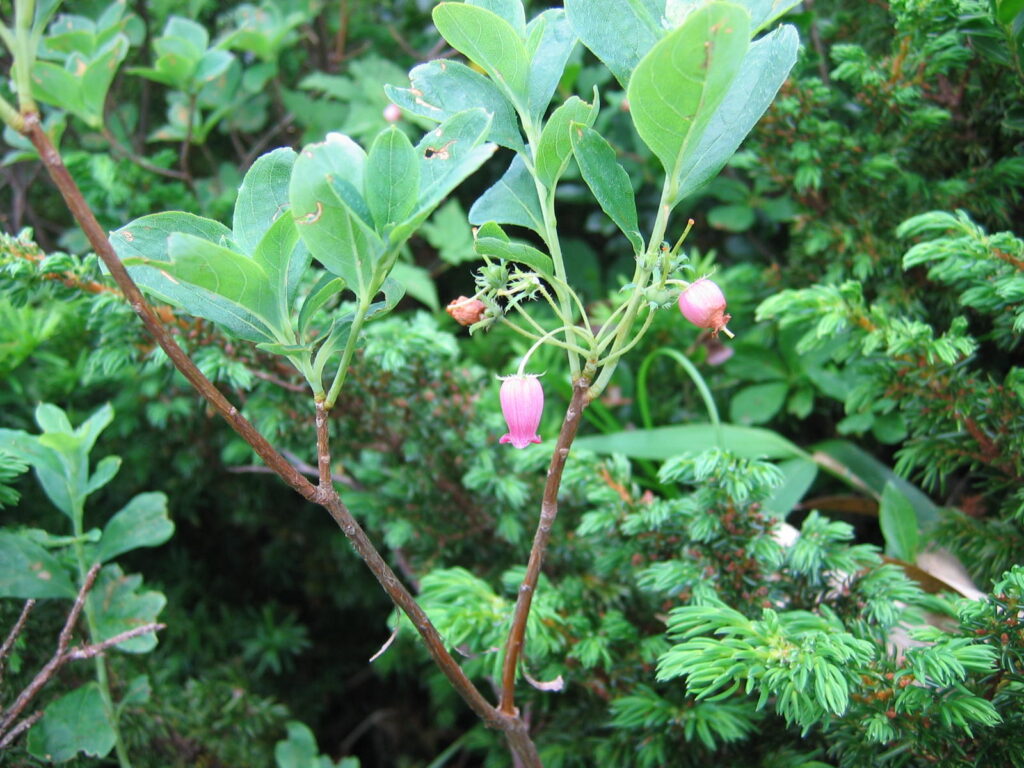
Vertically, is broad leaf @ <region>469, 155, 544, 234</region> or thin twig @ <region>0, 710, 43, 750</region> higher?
broad leaf @ <region>469, 155, 544, 234</region>

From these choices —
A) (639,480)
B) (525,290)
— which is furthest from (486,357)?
(525,290)

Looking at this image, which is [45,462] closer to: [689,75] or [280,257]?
[280,257]

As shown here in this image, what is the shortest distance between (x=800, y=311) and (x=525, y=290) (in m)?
0.46

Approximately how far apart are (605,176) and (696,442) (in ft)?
1.94

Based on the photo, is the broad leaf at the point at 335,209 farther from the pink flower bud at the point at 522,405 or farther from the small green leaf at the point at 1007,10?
the small green leaf at the point at 1007,10

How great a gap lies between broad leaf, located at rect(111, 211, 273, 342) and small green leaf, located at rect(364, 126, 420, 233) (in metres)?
0.13

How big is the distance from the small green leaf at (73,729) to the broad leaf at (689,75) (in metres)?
0.82

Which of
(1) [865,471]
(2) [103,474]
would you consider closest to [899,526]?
(1) [865,471]

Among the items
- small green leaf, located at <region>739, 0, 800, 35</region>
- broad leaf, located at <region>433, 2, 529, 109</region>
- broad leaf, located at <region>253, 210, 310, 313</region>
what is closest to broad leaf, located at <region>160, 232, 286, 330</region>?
broad leaf, located at <region>253, 210, 310, 313</region>

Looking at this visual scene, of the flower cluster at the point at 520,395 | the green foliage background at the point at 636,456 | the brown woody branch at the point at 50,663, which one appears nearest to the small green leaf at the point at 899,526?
the green foliage background at the point at 636,456

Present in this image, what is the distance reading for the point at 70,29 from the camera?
1.24 meters

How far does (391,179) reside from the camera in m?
0.53

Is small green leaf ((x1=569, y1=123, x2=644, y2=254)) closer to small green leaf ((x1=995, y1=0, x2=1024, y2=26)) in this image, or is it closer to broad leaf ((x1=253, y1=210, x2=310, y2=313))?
broad leaf ((x1=253, y1=210, x2=310, y2=313))

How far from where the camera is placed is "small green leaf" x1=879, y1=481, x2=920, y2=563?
0.91m
